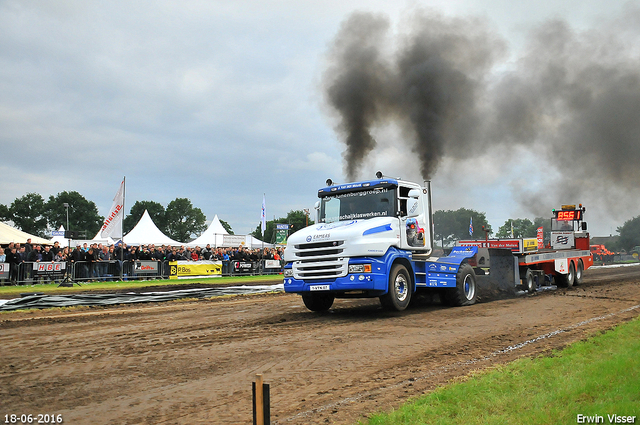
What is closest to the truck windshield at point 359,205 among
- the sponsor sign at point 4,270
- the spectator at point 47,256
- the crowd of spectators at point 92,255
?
the crowd of spectators at point 92,255

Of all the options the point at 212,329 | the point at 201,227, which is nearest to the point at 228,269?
the point at 212,329

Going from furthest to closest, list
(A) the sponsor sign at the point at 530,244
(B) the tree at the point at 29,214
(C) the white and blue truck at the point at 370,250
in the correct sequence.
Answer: (B) the tree at the point at 29,214 → (A) the sponsor sign at the point at 530,244 → (C) the white and blue truck at the point at 370,250

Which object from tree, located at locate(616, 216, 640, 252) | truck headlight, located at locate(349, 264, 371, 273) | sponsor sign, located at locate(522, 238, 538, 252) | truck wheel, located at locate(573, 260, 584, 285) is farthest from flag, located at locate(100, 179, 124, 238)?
tree, located at locate(616, 216, 640, 252)

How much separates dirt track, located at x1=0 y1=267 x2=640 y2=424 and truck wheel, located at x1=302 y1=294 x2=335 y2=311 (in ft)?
0.88

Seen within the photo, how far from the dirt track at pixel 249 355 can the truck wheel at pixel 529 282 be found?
4369 mm

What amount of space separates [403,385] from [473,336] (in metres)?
3.47

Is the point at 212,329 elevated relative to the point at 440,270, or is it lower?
lower

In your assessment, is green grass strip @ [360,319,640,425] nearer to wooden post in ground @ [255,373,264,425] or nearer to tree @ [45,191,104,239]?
wooden post in ground @ [255,373,264,425]

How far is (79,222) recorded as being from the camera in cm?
12469

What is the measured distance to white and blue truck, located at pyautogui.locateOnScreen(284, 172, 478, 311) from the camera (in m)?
10.6

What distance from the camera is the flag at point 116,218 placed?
24.7 m

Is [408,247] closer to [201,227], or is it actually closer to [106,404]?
[106,404]

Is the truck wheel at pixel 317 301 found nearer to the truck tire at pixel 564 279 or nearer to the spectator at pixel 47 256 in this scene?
the truck tire at pixel 564 279

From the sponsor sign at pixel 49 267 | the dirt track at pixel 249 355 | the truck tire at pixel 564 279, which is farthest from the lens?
the sponsor sign at pixel 49 267
